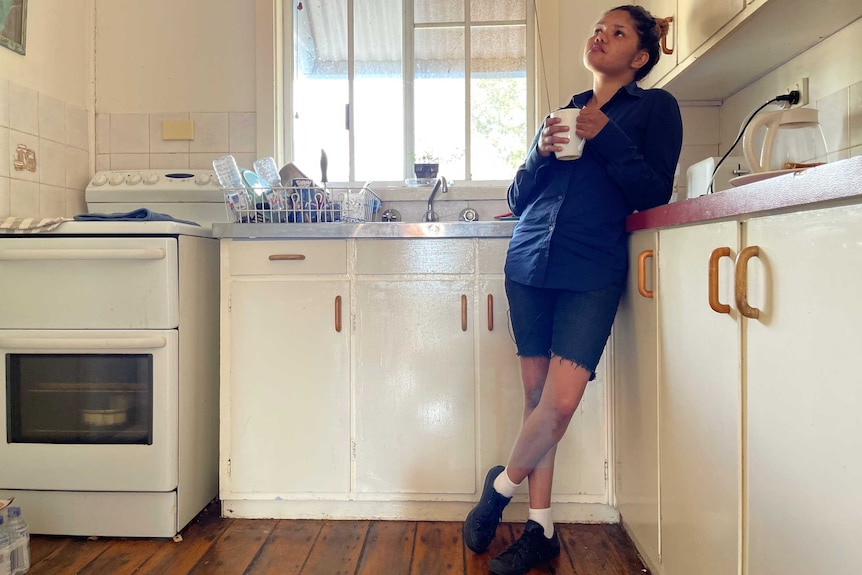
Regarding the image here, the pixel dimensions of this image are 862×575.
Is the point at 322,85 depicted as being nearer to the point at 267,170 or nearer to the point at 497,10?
the point at 267,170

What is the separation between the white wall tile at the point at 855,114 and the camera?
148cm

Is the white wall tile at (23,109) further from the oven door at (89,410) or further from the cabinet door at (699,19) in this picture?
the cabinet door at (699,19)

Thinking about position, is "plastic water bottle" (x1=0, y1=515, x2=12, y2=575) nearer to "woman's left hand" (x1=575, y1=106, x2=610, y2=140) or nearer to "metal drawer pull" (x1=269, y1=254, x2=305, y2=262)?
"metal drawer pull" (x1=269, y1=254, x2=305, y2=262)

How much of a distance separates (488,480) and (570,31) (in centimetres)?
173

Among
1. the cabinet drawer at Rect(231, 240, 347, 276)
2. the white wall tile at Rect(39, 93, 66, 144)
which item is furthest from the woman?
the white wall tile at Rect(39, 93, 66, 144)

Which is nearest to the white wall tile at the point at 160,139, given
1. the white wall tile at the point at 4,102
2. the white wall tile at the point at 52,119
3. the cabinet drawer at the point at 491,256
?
the white wall tile at the point at 52,119

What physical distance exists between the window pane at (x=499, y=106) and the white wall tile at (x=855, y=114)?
1170 mm

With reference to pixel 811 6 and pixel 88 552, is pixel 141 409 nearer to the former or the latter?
pixel 88 552

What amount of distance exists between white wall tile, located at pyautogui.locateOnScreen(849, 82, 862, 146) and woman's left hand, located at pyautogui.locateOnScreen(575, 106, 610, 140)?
0.72 meters

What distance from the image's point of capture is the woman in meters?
1.38


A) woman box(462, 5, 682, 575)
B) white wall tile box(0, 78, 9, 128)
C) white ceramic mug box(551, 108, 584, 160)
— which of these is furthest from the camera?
white wall tile box(0, 78, 9, 128)

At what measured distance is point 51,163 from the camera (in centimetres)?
215

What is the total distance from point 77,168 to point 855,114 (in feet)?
8.31

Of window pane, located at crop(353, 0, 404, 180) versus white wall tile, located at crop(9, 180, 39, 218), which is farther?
window pane, located at crop(353, 0, 404, 180)
